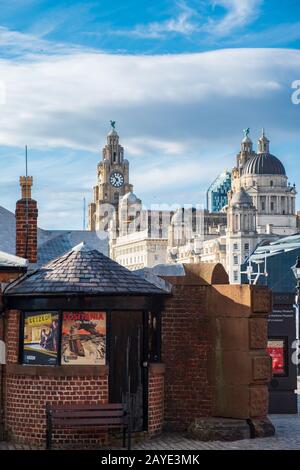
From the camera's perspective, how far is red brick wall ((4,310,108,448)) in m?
17.5

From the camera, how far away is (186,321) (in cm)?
1948

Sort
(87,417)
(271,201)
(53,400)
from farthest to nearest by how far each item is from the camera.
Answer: (271,201)
(53,400)
(87,417)

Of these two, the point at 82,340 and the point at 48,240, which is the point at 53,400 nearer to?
the point at 82,340

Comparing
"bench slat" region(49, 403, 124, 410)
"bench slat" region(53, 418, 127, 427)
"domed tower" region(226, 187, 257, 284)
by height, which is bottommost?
"bench slat" region(53, 418, 127, 427)

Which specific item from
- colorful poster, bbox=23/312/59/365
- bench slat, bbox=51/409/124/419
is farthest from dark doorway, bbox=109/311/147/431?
colorful poster, bbox=23/312/59/365

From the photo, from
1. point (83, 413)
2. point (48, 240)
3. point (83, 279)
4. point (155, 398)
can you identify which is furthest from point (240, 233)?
point (83, 413)

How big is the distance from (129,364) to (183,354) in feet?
5.79

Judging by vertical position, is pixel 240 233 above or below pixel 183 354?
above

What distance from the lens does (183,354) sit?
19.5 meters

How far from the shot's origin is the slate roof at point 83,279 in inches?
697

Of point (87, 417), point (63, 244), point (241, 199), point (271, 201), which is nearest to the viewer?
point (87, 417)

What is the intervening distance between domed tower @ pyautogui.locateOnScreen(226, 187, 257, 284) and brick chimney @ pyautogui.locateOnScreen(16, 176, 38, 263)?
480 ft

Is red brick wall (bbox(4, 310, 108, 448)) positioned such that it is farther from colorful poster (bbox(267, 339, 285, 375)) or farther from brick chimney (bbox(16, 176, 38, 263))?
colorful poster (bbox(267, 339, 285, 375))

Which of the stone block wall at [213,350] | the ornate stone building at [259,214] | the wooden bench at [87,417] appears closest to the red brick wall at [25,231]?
the stone block wall at [213,350]
